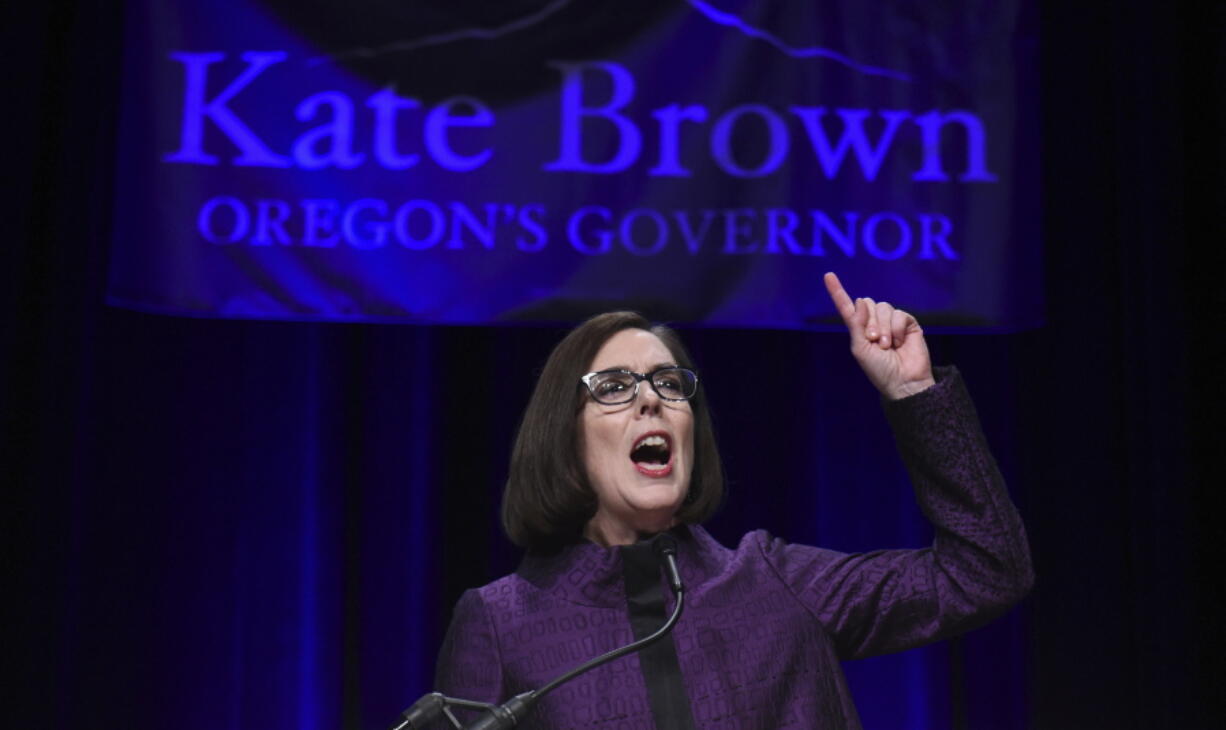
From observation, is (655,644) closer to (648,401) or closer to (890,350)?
(648,401)

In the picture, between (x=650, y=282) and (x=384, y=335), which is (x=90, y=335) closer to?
(x=384, y=335)

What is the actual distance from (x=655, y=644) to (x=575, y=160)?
44.9 inches

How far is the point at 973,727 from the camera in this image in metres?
2.14

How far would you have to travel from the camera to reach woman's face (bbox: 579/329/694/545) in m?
1.34

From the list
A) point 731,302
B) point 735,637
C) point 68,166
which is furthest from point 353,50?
point 735,637

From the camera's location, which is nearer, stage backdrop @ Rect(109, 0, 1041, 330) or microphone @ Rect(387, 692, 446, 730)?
microphone @ Rect(387, 692, 446, 730)

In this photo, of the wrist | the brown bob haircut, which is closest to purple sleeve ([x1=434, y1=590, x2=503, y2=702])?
the brown bob haircut

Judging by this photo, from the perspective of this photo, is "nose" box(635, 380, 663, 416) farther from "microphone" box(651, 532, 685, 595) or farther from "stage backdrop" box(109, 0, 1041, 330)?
"stage backdrop" box(109, 0, 1041, 330)

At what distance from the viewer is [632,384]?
1.40 meters

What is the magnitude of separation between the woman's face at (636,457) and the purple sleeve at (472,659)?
0.18m

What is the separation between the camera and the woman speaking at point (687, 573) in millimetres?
1191

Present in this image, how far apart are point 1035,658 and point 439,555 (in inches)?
45.4

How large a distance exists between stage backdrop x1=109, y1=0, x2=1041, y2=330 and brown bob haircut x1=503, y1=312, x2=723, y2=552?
0.62 m

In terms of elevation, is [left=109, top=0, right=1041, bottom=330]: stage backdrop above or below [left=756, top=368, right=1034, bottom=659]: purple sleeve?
above
